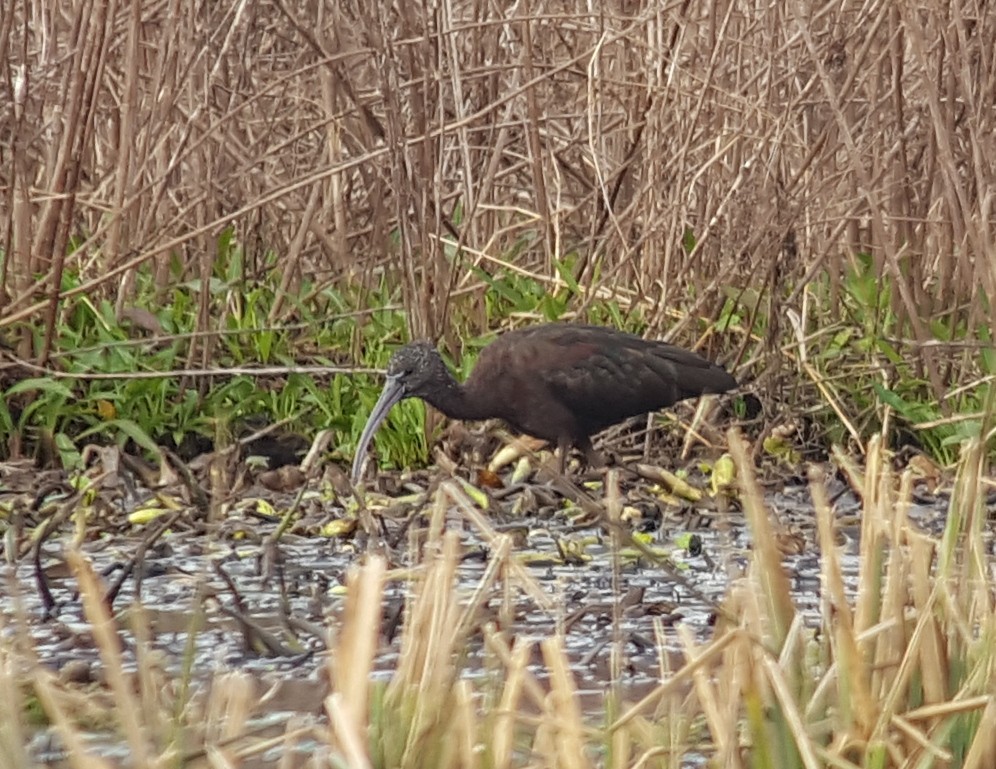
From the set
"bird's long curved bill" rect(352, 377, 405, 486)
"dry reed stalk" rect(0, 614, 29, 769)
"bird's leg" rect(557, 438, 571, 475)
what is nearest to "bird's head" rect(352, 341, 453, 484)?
"bird's long curved bill" rect(352, 377, 405, 486)

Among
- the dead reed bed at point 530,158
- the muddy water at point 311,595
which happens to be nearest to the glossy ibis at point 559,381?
the dead reed bed at point 530,158

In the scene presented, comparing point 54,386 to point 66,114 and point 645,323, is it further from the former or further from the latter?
point 645,323

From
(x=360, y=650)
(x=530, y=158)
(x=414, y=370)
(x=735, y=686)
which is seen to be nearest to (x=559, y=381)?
(x=414, y=370)

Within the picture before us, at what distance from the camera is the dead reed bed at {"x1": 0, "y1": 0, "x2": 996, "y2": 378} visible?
631cm

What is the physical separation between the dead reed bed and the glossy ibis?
11.6 inches

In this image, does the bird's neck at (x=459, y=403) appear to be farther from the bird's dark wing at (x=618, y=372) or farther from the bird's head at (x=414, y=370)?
the bird's dark wing at (x=618, y=372)

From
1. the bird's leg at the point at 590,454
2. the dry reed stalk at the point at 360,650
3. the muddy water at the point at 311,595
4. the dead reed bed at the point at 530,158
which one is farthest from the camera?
the bird's leg at the point at 590,454

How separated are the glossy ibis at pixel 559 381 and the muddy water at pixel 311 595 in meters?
0.53

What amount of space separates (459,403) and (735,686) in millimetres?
4204

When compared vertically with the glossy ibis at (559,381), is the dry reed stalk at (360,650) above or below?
above

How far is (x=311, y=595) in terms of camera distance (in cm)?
470

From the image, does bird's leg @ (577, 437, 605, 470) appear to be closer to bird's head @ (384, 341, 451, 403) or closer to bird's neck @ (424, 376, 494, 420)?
bird's neck @ (424, 376, 494, 420)

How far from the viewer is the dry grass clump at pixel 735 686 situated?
231 centimetres

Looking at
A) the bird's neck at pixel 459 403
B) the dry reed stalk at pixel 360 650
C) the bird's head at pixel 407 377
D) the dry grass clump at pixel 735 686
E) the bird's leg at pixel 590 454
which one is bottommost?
the bird's leg at pixel 590 454
